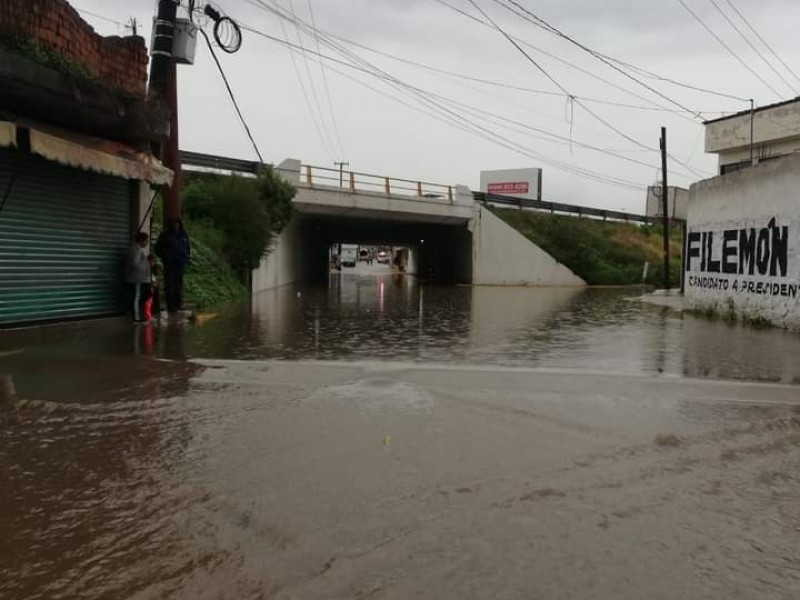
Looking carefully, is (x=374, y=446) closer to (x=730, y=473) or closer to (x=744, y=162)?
(x=730, y=473)

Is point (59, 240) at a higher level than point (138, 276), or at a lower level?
higher

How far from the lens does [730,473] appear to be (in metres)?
4.55

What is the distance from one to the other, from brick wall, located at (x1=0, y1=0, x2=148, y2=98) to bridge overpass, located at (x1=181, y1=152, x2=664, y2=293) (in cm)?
1276

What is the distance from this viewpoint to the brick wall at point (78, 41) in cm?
865

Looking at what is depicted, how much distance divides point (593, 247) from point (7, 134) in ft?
117

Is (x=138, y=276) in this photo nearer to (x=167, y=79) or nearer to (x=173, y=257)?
(x=173, y=257)

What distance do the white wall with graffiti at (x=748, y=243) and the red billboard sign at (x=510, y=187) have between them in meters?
50.9

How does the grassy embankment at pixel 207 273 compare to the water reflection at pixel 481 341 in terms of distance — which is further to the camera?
the grassy embankment at pixel 207 273

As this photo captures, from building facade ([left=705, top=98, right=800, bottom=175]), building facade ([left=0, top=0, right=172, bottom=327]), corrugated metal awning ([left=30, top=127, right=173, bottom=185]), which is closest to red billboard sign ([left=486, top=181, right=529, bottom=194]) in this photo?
building facade ([left=705, top=98, right=800, bottom=175])

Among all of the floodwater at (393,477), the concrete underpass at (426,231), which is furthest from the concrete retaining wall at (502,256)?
the floodwater at (393,477)

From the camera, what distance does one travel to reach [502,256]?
37.4 metres

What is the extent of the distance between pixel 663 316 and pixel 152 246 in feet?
39.2

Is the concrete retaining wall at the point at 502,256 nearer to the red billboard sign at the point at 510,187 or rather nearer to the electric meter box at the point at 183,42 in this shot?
the electric meter box at the point at 183,42

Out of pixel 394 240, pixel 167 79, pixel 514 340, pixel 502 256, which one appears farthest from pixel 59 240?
pixel 394 240
